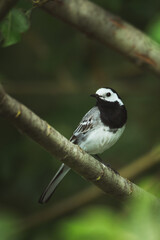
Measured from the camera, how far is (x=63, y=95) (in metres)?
5.99

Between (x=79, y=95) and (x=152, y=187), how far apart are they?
14.9 ft

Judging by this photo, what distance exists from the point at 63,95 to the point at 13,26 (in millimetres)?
3249

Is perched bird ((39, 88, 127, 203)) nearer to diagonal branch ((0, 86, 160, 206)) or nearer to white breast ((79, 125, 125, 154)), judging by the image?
white breast ((79, 125, 125, 154))

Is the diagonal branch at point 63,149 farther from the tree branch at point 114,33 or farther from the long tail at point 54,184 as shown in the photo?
the tree branch at point 114,33

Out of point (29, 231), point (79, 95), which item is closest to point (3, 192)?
point (29, 231)

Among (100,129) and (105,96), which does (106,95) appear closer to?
(105,96)

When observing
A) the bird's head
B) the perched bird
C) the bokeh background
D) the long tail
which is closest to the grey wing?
the perched bird

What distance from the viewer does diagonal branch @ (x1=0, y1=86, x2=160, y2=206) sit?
1795mm

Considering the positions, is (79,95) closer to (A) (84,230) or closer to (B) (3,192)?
(B) (3,192)

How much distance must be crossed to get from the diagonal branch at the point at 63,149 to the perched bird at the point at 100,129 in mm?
1090

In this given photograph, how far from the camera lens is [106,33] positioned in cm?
431

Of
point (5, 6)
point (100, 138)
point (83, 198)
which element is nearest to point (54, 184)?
point (83, 198)

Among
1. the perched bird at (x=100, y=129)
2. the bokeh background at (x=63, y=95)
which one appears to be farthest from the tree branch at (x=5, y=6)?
the bokeh background at (x=63, y=95)

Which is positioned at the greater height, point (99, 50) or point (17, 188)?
point (99, 50)
